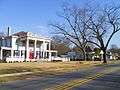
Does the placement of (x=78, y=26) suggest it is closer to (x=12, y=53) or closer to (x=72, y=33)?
(x=72, y=33)

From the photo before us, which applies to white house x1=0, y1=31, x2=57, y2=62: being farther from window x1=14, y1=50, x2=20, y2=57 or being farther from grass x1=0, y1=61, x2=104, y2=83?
grass x1=0, y1=61, x2=104, y2=83

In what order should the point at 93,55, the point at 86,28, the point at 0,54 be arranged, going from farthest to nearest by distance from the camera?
the point at 93,55, the point at 86,28, the point at 0,54

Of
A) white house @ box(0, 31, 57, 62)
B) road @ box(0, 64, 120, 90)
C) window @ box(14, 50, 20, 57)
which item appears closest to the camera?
road @ box(0, 64, 120, 90)

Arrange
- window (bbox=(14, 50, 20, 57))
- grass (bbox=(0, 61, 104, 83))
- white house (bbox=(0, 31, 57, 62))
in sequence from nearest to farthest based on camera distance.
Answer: grass (bbox=(0, 61, 104, 83)) < white house (bbox=(0, 31, 57, 62)) < window (bbox=(14, 50, 20, 57))

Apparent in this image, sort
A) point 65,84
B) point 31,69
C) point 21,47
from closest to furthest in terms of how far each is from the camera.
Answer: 1. point 65,84
2. point 31,69
3. point 21,47

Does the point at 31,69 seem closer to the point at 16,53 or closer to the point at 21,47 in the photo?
the point at 16,53

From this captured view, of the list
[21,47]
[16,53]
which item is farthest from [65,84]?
[21,47]

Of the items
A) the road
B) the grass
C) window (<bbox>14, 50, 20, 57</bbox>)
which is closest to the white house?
window (<bbox>14, 50, 20, 57</bbox>)

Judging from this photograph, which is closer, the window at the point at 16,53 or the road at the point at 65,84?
the road at the point at 65,84

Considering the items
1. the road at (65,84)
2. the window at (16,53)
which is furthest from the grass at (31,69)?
the window at (16,53)

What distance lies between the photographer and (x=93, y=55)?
426 ft

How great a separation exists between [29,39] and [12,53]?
787 cm

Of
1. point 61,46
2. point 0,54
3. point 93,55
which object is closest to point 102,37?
point 0,54

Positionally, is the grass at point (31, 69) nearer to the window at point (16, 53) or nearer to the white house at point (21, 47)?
the white house at point (21, 47)
